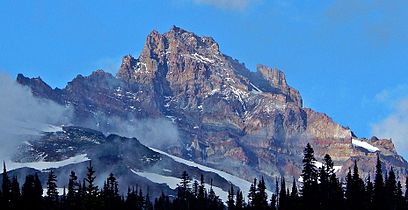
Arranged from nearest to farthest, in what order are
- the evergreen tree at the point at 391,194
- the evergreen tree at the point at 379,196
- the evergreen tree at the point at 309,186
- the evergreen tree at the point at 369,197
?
the evergreen tree at the point at 309,186
the evergreen tree at the point at 369,197
the evergreen tree at the point at 379,196
the evergreen tree at the point at 391,194

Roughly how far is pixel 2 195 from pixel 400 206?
216ft

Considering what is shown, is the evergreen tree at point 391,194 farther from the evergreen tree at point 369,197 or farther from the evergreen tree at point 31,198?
the evergreen tree at point 31,198

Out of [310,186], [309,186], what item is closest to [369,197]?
[310,186]

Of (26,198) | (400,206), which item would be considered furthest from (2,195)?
(400,206)

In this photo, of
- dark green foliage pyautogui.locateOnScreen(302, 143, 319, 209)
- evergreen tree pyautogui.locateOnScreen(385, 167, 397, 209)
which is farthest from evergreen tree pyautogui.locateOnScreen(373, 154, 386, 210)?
dark green foliage pyautogui.locateOnScreen(302, 143, 319, 209)

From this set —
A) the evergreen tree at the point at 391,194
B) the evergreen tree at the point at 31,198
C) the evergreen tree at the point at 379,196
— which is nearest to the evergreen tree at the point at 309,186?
the evergreen tree at the point at 379,196

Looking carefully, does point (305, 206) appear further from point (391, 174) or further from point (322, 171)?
point (391, 174)

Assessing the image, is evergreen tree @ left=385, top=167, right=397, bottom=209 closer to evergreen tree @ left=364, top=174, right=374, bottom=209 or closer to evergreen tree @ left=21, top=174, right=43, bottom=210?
evergreen tree @ left=364, top=174, right=374, bottom=209

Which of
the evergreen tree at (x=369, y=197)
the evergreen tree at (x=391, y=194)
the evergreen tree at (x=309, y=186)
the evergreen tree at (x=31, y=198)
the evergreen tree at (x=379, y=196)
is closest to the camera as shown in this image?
the evergreen tree at (x=31, y=198)

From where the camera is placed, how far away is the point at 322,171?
532 ft

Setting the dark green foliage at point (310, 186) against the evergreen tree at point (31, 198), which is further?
the dark green foliage at point (310, 186)

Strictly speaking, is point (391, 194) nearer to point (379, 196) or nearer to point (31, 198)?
point (379, 196)

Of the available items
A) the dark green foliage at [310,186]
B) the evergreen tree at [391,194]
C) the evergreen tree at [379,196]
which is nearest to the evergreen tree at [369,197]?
the evergreen tree at [379,196]

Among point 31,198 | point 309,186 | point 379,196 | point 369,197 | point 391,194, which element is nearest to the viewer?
point 31,198
